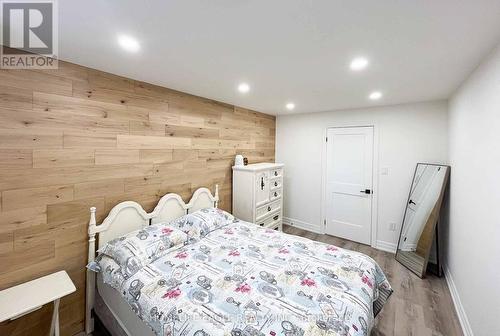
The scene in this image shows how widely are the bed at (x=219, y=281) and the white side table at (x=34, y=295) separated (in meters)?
0.28

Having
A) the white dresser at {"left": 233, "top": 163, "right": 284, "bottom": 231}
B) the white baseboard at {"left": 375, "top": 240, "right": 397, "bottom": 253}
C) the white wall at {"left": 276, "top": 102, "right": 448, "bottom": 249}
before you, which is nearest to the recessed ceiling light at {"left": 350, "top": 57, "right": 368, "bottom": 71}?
the white dresser at {"left": 233, "top": 163, "right": 284, "bottom": 231}

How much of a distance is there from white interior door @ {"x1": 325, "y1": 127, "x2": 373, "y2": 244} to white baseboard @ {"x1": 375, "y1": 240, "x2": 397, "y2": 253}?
0.16 m

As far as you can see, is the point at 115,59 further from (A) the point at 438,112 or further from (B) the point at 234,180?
(A) the point at 438,112

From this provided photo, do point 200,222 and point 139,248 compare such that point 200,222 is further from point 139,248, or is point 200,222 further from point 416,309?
point 416,309

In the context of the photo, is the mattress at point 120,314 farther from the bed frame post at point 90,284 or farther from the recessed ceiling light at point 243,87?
the recessed ceiling light at point 243,87

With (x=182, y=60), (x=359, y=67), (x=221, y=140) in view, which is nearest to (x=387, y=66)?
(x=359, y=67)

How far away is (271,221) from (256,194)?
73 centimetres

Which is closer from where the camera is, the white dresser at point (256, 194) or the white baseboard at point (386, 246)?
the white dresser at point (256, 194)

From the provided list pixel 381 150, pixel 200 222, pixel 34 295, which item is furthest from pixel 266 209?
pixel 34 295

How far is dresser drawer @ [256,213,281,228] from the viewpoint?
140 inches

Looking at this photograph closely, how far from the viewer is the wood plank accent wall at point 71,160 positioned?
5.27 ft

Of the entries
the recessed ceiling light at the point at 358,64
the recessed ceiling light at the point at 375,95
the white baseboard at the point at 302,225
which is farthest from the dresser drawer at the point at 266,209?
the recessed ceiling light at the point at 358,64

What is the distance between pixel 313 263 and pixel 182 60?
210cm

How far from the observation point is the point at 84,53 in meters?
1.70
